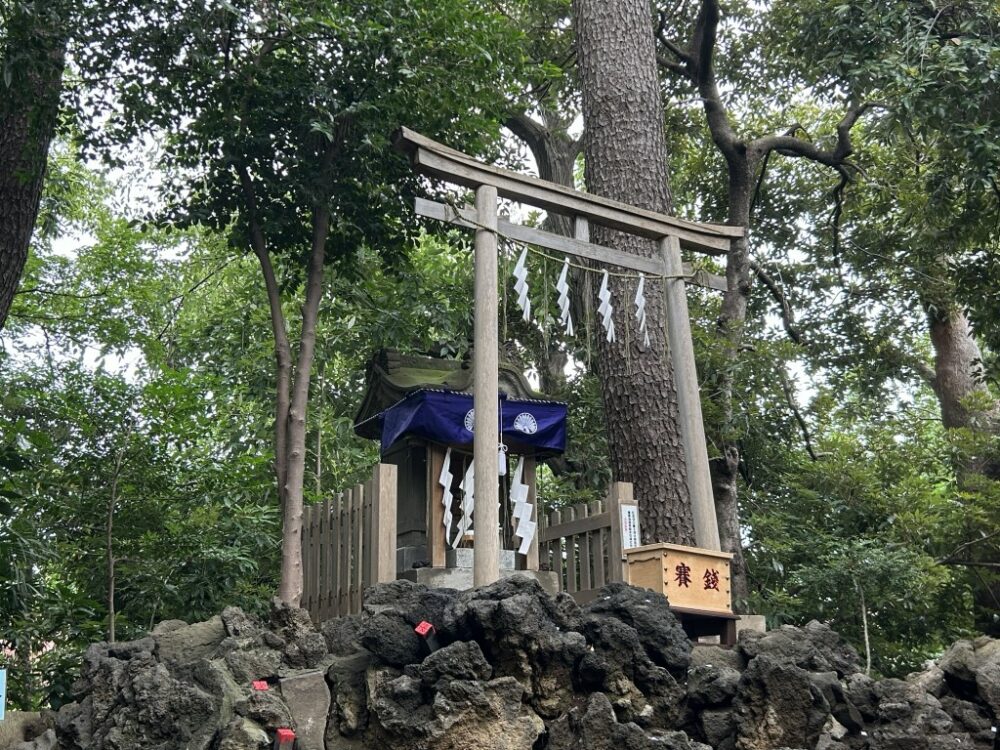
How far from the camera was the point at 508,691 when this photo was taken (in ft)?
14.3

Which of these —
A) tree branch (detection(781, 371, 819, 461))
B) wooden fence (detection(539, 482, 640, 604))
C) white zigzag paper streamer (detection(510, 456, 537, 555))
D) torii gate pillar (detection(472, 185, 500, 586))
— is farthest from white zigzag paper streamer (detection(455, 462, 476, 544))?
tree branch (detection(781, 371, 819, 461))

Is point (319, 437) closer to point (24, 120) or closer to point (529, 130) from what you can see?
point (529, 130)

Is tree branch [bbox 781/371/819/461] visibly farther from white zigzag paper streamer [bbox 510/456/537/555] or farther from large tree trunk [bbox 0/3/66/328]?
large tree trunk [bbox 0/3/66/328]

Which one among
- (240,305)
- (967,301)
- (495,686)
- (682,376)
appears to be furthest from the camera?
(240,305)

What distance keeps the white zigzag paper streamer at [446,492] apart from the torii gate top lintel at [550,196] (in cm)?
180

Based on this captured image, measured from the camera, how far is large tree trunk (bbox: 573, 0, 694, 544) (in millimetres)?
7320

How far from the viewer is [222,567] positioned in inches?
316

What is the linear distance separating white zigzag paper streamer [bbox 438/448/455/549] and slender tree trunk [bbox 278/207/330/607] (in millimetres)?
917

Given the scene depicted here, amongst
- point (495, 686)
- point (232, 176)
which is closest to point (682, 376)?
point (495, 686)

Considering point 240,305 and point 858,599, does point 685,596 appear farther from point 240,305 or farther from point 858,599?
point 240,305

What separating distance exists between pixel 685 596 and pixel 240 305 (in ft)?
26.6

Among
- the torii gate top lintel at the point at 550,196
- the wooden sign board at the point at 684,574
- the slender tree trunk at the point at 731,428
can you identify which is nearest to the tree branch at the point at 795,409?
the slender tree trunk at the point at 731,428

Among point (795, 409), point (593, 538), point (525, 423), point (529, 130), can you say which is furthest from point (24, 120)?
point (795, 409)

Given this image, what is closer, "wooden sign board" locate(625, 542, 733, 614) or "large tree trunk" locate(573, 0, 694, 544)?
"wooden sign board" locate(625, 542, 733, 614)
